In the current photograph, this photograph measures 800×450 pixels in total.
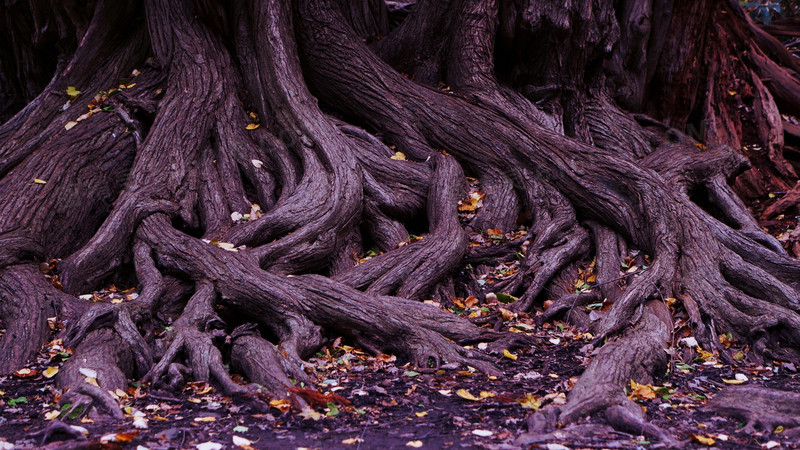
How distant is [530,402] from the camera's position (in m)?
3.65

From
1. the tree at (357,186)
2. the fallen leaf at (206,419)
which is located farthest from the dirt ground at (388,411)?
the tree at (357,186)

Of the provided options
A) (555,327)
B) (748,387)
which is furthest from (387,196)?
(748,387)

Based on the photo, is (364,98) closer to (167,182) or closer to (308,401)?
(167,182)

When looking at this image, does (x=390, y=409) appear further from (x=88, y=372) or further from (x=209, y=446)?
(x=88, y=372)

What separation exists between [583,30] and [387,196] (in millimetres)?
2946

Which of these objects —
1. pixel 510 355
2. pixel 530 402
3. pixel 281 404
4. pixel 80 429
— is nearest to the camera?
pixel 80 429

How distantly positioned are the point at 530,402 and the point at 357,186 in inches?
111

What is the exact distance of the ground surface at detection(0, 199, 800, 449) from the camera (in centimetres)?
312

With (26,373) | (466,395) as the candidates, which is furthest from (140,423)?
(466,395)

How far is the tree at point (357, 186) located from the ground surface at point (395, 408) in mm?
148

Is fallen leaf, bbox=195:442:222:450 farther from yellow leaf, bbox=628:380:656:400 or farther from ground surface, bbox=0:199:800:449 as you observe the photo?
yellow leaf, bbox=628:380:656:400

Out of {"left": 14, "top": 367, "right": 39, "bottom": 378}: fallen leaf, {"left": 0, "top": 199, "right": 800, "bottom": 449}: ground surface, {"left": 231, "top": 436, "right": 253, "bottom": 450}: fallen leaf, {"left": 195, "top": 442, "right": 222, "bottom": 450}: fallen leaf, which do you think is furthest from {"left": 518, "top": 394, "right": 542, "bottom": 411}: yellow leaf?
{"left": 14, "top": 367, "right": 39, "bottom": 378}: fallen leaf

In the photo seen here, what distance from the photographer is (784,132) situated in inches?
373

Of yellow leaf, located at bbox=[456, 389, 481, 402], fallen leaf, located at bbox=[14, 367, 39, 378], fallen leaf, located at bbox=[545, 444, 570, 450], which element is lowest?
fallen leaf, located at bbox=[14, 367, 39, 378]
